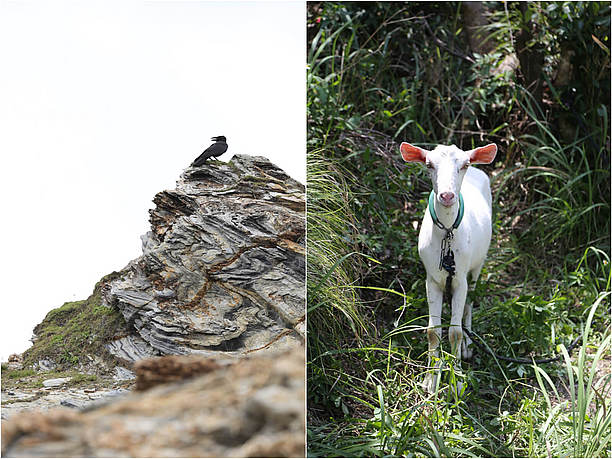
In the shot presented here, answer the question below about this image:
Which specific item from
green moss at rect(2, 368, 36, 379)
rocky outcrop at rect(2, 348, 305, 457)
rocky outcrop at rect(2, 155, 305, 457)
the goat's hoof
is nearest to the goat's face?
rocky outcrop at rect(2, 155, 305, 457)

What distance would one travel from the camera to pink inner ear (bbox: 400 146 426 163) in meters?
2.19

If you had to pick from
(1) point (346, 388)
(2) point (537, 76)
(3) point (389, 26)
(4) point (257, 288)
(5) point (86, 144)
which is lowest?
(1) point (346, 388)

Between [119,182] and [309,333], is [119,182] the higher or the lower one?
the higher one

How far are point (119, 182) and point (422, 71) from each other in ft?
8.84

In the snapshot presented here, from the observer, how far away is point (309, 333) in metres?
2.19

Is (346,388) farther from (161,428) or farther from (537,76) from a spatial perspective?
(537,76)

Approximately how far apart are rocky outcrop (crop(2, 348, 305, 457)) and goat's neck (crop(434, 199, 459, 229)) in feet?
3.64

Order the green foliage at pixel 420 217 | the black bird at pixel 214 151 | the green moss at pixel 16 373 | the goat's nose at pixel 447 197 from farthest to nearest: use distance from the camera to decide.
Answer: the green foliage at pixel 420 217 < the goat's nose at pixel 447 197 < the black bird at pixel 214 151 < the green moss at pixel 16 373

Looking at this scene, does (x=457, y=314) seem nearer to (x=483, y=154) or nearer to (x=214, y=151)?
(x=483, y=154)

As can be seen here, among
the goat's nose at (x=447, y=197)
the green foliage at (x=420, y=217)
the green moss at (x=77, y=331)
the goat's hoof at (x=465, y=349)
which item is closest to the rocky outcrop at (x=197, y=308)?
the green moss at (x=77, y=331)

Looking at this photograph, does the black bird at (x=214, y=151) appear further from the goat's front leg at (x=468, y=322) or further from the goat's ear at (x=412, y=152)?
the goat's front leg at (x=468, y=322)

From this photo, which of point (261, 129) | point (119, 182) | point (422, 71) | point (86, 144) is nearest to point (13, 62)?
point (86, 144)

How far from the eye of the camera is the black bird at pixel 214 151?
1.67m

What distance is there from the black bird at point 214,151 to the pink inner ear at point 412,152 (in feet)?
2.59
